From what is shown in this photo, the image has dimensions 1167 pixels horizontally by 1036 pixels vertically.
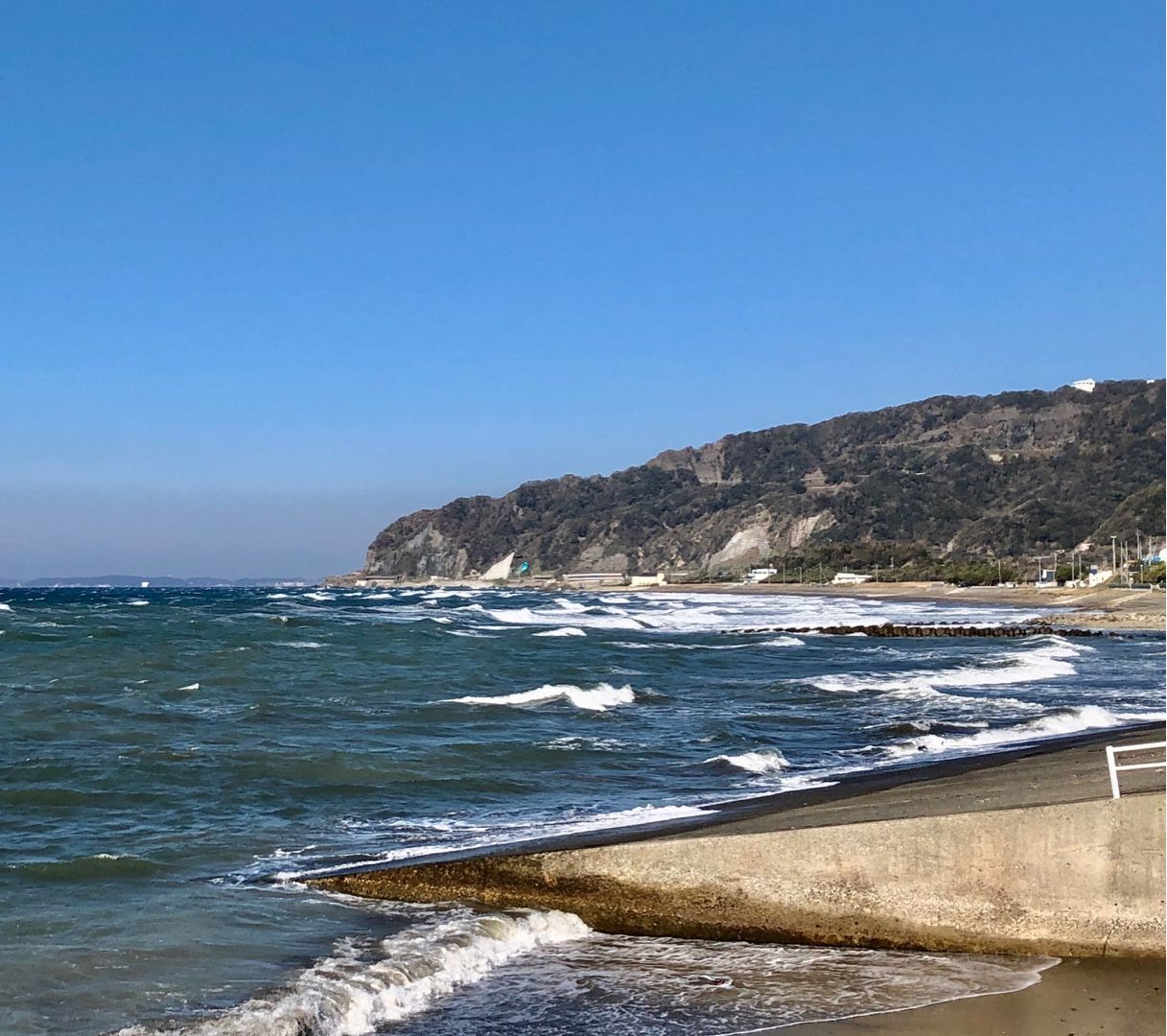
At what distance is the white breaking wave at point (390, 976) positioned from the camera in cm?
677

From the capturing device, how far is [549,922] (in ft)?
27.9

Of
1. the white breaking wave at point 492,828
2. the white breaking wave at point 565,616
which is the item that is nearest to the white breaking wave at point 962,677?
the white breaking wave at point 492,828

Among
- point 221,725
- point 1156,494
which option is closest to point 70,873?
point 221,725

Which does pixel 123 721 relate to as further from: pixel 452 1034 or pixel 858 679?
pixel 858 679

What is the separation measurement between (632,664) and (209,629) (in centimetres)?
2057

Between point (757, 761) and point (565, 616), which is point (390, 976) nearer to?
point (757, 761)

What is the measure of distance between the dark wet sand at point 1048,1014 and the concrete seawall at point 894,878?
0.48 meters

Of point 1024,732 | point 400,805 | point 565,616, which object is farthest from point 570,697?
point 565,616

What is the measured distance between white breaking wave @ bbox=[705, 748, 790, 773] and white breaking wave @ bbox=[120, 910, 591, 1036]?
7.14 m

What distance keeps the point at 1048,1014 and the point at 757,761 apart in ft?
30.4

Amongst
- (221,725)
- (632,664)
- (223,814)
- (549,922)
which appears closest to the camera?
(549,922)

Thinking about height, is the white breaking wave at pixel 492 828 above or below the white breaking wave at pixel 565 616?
above

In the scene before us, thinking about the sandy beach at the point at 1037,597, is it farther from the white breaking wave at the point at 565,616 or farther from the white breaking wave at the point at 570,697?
the white breaking wave at the point at 570,697

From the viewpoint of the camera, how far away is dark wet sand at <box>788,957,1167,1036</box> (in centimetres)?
632
